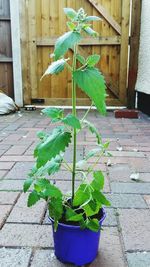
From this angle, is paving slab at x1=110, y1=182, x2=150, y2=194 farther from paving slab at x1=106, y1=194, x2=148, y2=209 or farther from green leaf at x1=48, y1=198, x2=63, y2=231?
green leaf at x1=48, y1=198, x2=63, y2=231

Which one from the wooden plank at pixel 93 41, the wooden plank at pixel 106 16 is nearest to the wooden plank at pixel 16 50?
the wooden plank at pixel 93 41

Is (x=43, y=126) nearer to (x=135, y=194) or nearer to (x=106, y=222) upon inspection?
(x=135, y=194)

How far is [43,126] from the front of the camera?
138 inches

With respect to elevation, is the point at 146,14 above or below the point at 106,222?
above

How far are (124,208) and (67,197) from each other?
481mm

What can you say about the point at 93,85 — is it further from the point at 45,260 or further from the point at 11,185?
the point at 11,185

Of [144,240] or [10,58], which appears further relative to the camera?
[10,58]

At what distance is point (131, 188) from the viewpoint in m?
1.72

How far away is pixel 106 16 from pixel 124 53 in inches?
23.3

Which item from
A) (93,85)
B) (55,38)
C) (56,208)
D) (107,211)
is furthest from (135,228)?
(55,38)

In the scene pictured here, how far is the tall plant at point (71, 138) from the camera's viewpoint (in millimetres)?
841

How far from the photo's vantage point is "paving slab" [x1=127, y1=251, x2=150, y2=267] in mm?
1080

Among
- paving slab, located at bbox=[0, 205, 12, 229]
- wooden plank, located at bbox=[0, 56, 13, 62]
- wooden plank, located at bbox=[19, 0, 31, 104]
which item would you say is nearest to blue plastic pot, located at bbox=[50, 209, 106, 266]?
paving slab, located at bbox=[0, 205, 12, 229]

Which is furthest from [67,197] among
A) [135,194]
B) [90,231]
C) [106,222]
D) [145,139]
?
Result: [145,139]
